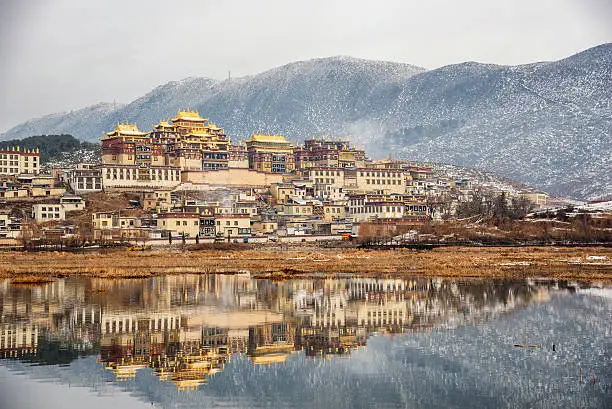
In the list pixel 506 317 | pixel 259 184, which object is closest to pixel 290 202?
pixel 259 184

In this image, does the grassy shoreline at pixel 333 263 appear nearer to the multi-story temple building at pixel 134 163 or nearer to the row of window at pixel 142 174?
the row of window at pixel 142 174

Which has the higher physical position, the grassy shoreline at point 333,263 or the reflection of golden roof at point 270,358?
the grassy shoreline at point 333,263

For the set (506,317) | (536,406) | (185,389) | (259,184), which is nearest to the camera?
(536,406)

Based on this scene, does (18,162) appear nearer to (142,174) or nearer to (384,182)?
(142,174)

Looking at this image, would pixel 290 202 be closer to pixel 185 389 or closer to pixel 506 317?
pixel 506 317

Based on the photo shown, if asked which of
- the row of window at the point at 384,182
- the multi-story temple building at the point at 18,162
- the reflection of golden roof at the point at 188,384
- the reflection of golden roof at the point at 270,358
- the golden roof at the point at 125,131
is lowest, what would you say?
the reflection of golden roof at the point at 188,384

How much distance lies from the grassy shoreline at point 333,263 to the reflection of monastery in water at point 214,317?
4.94 m

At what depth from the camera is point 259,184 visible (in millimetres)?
127125

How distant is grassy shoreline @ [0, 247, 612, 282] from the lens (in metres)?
55.0

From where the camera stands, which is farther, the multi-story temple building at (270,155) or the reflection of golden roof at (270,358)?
the multi-story temple building at (270,155)

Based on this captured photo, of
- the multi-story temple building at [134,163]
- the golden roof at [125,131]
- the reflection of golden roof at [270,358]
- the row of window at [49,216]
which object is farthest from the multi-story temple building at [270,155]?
the reflection of golden roof at [270,358]

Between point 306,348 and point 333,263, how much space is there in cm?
3690

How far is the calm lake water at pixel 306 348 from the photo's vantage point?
23.3 metres

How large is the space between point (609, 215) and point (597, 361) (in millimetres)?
72897
